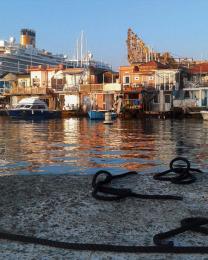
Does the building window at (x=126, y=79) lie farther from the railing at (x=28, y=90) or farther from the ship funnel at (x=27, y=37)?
the ship funnel at (x=27, y=37)

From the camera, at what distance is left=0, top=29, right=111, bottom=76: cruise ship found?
10106 cm

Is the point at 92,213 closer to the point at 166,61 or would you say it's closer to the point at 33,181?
the point at 33,181

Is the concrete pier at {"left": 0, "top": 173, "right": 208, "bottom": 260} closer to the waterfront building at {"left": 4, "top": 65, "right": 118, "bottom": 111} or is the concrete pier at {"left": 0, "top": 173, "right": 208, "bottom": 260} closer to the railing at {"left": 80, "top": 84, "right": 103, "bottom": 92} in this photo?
the waterfront building at {"left": 4, "top": 65, "right": 118, "bottom": 111}

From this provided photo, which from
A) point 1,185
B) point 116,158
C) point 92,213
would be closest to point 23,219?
point 92,213

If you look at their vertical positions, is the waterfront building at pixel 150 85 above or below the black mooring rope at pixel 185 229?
above

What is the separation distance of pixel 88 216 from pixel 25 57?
10688 cm

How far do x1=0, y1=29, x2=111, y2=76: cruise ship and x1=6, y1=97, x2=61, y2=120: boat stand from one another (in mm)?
38399

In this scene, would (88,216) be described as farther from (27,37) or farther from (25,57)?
(27,37)

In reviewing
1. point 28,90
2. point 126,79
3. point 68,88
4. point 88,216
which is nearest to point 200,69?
point 126,79

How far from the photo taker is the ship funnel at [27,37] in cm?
12156

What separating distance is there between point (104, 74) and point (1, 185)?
2608 inches

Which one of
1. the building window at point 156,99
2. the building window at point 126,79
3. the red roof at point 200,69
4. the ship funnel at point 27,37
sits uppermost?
the ship funnel at point 27,37

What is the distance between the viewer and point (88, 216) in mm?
4352

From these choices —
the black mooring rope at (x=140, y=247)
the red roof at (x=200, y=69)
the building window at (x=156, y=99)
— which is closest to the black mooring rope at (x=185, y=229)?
the black mooring rope at (x=140, y=247)
